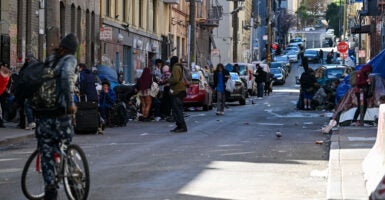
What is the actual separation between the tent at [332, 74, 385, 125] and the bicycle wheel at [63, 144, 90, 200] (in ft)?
46.3

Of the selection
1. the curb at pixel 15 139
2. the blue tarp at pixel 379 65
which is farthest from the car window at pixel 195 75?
the curb at pixel 15 139

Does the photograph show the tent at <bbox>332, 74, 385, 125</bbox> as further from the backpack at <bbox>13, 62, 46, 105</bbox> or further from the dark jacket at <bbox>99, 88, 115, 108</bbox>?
the backpack at <bbox>13, 62, 46, 105</bbox>

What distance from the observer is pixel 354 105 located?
79.6ft

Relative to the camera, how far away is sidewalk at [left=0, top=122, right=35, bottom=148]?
2009 centimetres

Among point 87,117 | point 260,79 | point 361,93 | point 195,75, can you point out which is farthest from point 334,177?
point 260,79

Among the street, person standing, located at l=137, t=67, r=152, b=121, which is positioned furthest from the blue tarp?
person standing, located at l=137, t=67, r=152, b=121

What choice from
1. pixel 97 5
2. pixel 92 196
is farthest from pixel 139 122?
pixel 92 196

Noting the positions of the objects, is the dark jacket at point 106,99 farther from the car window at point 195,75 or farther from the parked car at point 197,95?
the car window at point 195,75

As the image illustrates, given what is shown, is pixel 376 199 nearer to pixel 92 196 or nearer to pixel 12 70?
pixel 92 196

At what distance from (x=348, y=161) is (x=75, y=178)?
223 inches

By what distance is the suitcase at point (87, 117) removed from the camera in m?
22.6

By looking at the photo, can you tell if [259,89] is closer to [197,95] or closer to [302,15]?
[197,95]

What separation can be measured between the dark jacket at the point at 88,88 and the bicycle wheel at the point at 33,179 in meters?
12.6

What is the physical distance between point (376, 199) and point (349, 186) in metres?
2.31
